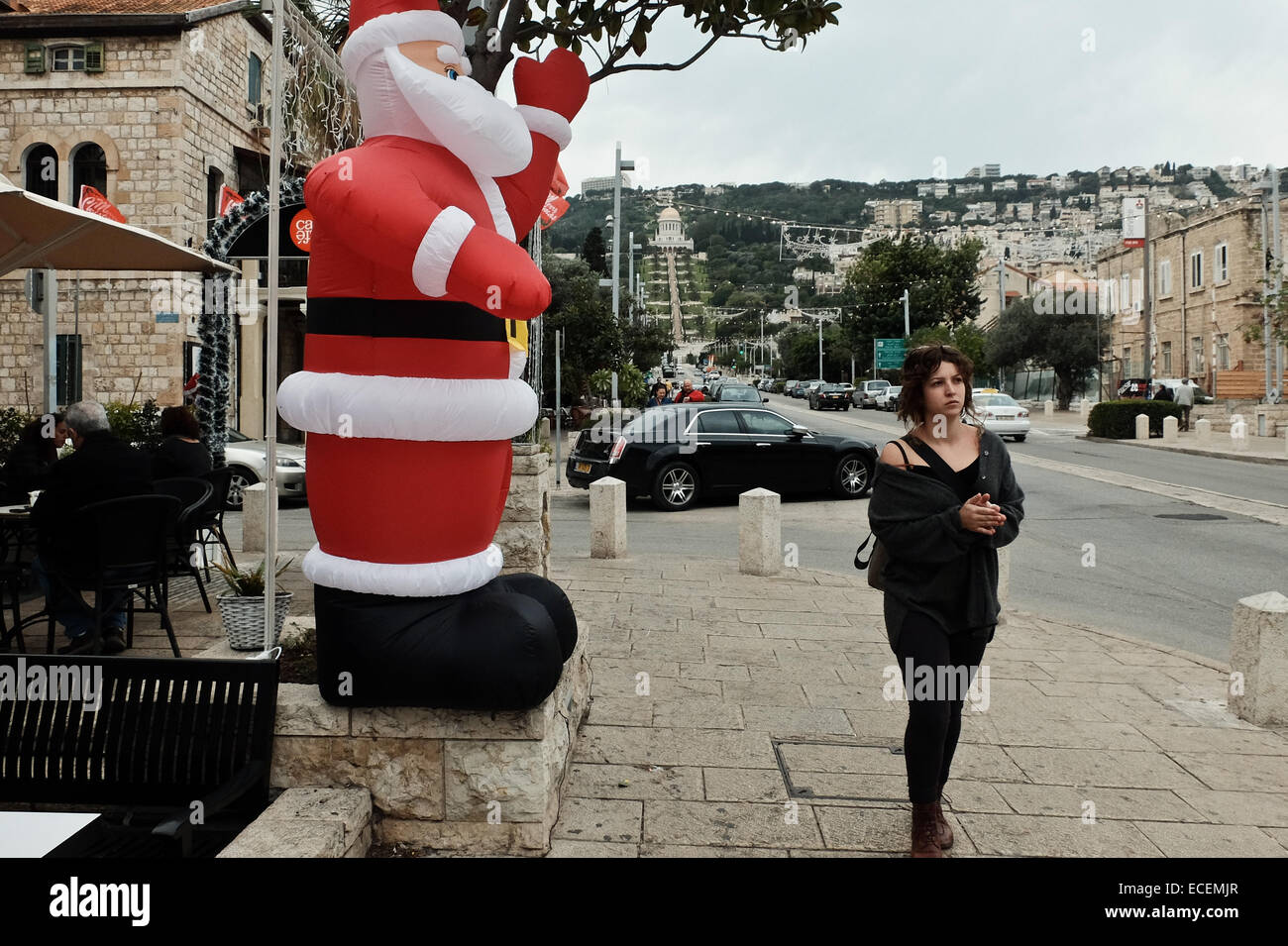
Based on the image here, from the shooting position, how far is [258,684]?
10.8 feet

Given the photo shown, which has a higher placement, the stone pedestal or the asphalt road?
the stone pedestal

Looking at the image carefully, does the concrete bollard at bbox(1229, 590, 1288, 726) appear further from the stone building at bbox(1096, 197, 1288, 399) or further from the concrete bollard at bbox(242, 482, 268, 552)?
the stone building at bbox(1096, 197, 1288, 399)

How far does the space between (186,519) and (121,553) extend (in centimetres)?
110

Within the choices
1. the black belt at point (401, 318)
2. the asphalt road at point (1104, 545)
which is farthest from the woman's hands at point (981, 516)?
the asphalt road at point (1104, 545)

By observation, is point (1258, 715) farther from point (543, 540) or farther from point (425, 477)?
point (425, 477)

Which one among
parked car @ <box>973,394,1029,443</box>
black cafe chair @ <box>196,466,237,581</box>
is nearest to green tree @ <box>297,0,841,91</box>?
black cafe chair @ <box>196,466,237,581</box>

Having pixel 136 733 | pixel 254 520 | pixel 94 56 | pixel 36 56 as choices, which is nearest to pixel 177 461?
pixel 254 520

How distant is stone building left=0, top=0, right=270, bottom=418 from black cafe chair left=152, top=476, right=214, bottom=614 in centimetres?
1524

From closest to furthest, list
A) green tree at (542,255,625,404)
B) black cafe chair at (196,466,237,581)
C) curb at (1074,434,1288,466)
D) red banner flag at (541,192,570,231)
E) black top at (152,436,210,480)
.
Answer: black cafe chair at (196,466,237,581), black top at (152,436,210,480), red banner flag at (541,192,570,231), curb at (1074,434,1288,466), green tree at (542,255,625,404)

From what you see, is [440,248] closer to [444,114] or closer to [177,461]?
[444,114]

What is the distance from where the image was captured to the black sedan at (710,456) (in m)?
13.9

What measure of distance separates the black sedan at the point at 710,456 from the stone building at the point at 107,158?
11623 mm

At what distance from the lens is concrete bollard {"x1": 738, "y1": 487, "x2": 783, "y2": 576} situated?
29.4 ft
